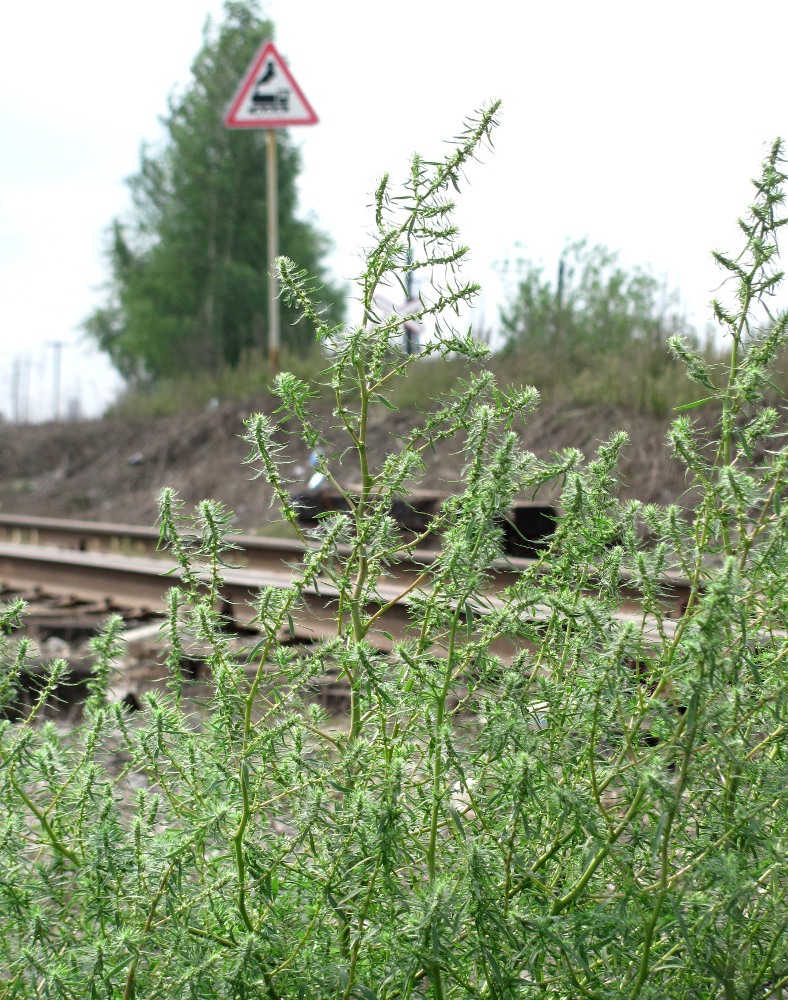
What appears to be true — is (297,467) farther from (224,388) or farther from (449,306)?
(449,306)

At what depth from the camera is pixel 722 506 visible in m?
1.82

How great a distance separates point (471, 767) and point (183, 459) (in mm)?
15880

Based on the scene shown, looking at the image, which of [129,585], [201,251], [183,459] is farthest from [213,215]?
[129,585]

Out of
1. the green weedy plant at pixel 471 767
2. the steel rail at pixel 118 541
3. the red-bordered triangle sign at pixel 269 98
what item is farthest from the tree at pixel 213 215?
the green weedy plant at pixel 471 767

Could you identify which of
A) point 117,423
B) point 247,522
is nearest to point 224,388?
point 117,423

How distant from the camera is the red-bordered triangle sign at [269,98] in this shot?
14875mm

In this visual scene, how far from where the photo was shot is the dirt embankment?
34.8 ft

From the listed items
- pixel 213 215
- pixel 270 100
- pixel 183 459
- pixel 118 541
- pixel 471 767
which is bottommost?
pixel 118 541

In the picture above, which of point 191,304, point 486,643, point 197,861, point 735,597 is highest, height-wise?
point 191,304

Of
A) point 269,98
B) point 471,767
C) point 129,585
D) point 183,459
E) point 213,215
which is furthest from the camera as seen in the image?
point 213,215

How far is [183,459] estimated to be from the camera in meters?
17.2

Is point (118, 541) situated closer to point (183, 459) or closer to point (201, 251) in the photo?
point (183, 459)

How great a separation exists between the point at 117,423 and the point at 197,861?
1903cm

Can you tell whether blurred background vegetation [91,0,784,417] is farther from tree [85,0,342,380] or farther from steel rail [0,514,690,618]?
steel rail [0,514,690,618]
